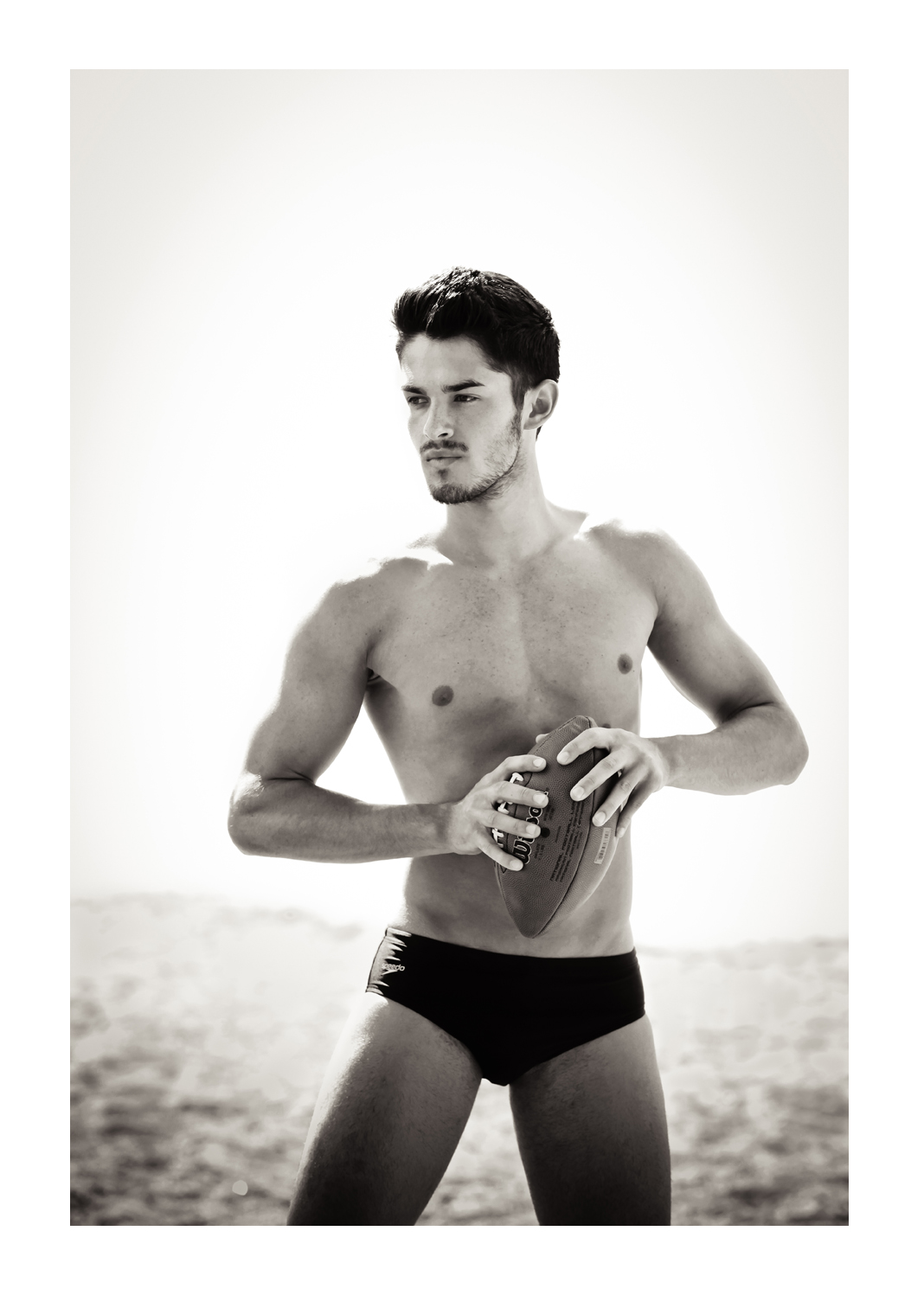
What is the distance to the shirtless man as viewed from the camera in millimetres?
1632

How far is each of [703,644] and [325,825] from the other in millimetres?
708

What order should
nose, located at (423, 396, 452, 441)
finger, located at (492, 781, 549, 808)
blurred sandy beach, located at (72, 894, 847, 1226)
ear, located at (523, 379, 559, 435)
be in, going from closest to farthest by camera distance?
finger, located at (492, 781, 549, 808)
nose, located at (423, 396, 452, 441)
ear, located at (523, 379, 559, 435)
blurred sandy beach, located at (72, 894, 847, 1226)

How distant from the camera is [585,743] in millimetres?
1510

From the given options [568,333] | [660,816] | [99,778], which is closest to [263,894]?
[99,778]

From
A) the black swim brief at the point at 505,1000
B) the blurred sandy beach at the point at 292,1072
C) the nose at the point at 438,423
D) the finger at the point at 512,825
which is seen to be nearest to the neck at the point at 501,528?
the nose at the point at 438,423

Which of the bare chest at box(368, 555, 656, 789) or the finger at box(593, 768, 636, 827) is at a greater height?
the bare chest at box(368, 555, 656, 789)

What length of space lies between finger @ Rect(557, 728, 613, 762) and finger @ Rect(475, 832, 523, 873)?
0.51 ft

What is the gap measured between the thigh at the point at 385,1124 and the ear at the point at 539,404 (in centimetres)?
98

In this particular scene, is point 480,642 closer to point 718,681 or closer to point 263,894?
point 718,681

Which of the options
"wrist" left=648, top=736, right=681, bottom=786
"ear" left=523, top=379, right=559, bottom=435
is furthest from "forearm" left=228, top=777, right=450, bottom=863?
"ear" left=523, top=379, right=559, bottom=435

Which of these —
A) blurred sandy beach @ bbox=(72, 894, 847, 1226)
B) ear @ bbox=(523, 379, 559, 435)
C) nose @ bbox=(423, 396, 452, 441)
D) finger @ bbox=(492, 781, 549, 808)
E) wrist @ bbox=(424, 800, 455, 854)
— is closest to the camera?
finger @ bbox=(492, 781, 549, 808)

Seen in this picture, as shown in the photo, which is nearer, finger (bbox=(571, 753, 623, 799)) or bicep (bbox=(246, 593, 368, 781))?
finger (bbox=(571, 753, 623, 799))

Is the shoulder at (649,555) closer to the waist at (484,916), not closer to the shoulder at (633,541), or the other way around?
the shoulder at (633,541)

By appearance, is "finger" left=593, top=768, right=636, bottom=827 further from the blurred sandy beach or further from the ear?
the blurred sandy beach
